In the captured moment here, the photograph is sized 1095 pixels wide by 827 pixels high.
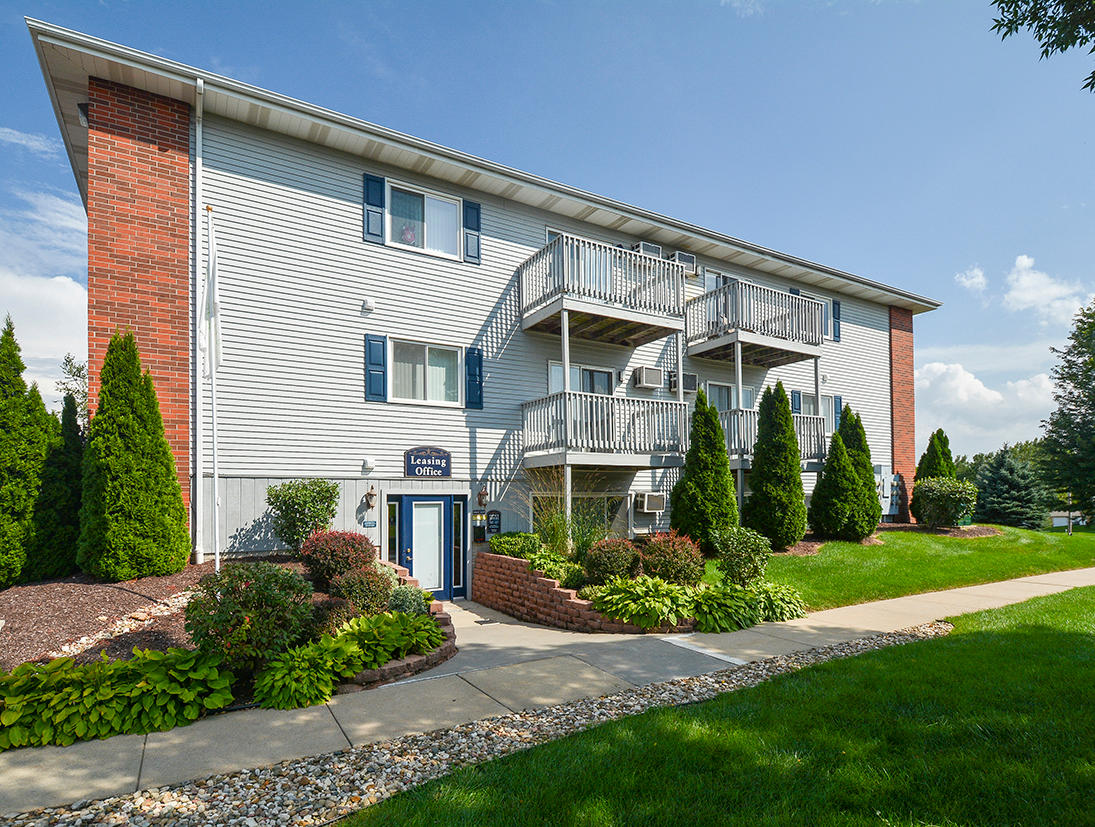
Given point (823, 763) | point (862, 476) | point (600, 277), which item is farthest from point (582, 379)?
point (823, 763)

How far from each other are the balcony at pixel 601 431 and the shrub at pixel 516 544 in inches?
59.8

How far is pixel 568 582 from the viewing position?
9.81 metres

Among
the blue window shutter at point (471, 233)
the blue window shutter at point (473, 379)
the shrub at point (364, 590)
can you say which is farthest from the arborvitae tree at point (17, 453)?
the blue window shutter at point (471, 233)

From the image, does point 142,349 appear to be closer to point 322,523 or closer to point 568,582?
point 322,523

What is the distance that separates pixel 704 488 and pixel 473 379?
537 cm

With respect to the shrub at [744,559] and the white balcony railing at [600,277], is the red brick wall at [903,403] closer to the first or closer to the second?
the white balcony railing at [600,277]

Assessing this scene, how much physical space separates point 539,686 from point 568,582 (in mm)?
3653

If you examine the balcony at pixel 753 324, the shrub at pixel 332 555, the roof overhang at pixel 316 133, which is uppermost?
the roof overhang at pixel 316 133

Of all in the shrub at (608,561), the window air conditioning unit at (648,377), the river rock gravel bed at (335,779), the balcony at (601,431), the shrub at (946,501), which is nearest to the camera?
the river rock gravel bed at (335,779)

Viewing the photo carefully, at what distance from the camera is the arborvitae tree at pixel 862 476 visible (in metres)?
15.5

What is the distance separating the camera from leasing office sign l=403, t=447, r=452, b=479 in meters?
11.8

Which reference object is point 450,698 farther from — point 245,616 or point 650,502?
point 650,502

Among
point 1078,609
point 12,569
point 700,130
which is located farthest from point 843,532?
point 12,569

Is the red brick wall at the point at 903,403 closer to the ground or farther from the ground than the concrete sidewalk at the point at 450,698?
Result: farther from the ground
